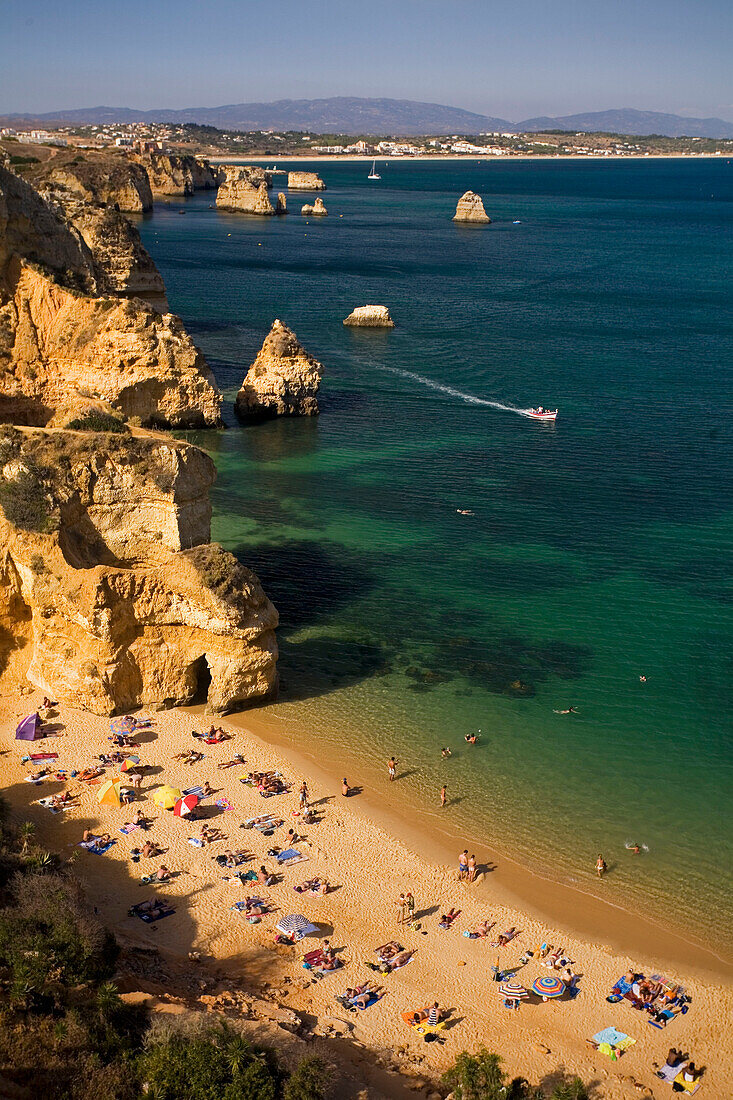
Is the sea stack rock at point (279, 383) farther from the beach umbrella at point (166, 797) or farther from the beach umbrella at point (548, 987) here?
the beach umbrella at point (548, 987)

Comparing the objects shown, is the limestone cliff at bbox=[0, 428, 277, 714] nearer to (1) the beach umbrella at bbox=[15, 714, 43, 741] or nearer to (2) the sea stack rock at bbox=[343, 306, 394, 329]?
(1) the beach umbrella at bbox=[15, 714, 43, 741]

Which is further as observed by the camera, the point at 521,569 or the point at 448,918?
the point at 521,569

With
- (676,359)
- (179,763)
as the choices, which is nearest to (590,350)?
(676,359)

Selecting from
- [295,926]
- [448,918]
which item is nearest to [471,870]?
[448,918]

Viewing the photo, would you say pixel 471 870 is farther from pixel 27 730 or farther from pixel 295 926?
pixel 27 730

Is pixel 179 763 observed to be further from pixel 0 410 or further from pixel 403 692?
pixel 0 410
